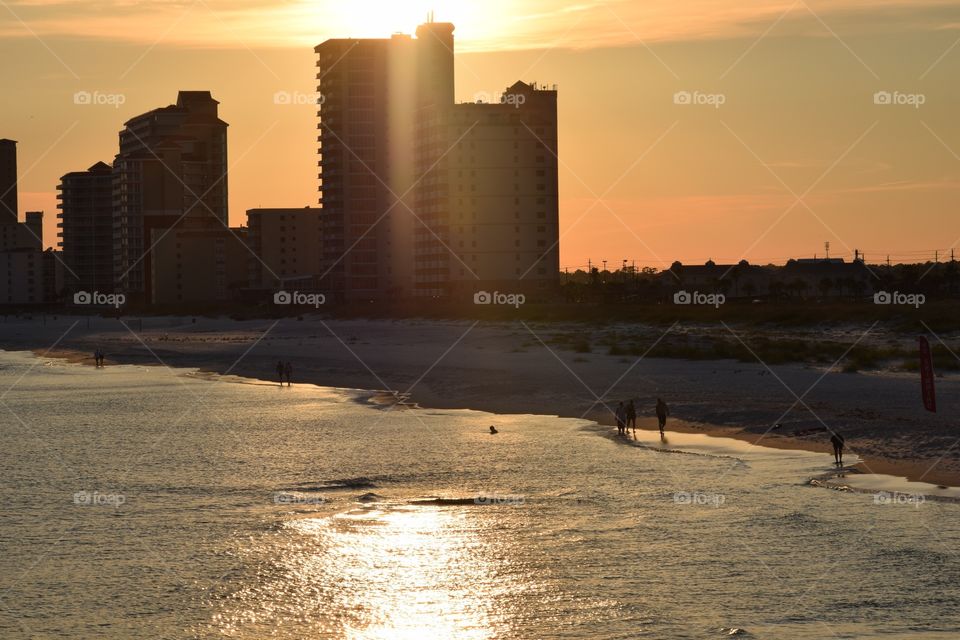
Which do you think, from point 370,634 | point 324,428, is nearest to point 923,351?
point 370,634

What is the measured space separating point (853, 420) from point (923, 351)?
9.90 meters

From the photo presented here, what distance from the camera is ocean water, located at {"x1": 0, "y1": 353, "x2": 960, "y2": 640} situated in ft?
66.6

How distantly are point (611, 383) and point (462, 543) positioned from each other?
3873 cm

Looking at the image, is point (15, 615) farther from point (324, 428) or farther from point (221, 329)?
point (221, 329)

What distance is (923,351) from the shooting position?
110 ft

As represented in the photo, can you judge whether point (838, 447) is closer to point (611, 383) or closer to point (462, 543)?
point (462, 543)

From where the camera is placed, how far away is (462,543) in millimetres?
25719

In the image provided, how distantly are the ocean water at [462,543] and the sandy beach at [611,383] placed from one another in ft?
10.7

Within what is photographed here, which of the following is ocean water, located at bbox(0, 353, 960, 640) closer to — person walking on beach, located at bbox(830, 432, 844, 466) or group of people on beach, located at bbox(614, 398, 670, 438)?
person walking on beach, located at bbox(830, 432, 844, 466)

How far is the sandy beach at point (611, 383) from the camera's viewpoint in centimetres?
3988

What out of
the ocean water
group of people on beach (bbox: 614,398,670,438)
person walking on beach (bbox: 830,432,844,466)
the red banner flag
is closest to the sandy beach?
person walking on beach (bbox: 830,432,844,466)

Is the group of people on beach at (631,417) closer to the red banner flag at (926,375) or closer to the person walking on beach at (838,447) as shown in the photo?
the person walking on beach at (838,447)

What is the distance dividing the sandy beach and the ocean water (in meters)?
3.25

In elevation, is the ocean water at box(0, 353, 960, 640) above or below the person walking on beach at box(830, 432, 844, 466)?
below
